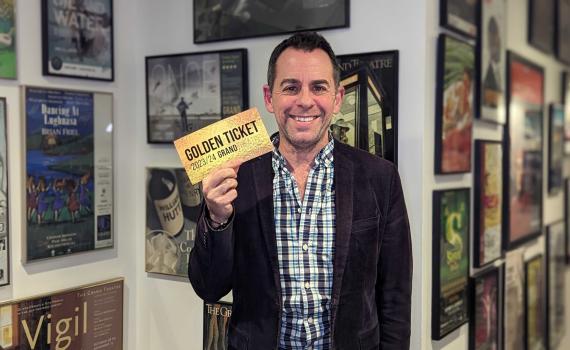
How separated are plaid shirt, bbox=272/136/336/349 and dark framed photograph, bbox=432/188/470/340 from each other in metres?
0.65

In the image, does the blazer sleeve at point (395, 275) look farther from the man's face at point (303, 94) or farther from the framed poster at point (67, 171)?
the framed poster at point (67, 171)

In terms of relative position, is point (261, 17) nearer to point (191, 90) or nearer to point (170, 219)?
point (191, 90)

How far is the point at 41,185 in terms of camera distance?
206 centimetres

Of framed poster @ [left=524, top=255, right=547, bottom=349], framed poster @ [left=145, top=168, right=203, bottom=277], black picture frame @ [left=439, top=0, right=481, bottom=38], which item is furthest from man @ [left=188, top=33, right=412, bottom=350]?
framed poster @ [left=524, top=255, right=547, bottom=349]

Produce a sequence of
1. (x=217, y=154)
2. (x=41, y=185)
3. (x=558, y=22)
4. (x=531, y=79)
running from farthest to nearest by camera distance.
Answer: (x=558, y=22), (x=531, y=79), (x=41, y=185), (x=217, y=154)

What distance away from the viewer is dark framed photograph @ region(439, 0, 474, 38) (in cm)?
198

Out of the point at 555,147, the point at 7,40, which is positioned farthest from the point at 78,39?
the point at 555,147

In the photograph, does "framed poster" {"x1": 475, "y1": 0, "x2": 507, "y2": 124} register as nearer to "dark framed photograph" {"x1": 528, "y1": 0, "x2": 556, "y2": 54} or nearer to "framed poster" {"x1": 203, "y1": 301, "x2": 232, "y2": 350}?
"dark framed photograph" {"x1": 528, "y1": 0, "x2": 556, "y2": 54}

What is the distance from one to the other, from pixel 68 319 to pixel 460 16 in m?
1.82

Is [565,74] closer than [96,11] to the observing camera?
No

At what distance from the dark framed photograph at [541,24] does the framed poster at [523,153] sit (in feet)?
0.47

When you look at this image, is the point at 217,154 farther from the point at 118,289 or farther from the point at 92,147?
the point at 118,289

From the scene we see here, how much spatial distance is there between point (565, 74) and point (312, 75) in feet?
9.33

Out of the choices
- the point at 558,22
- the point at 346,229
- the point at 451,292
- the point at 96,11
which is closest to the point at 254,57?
the point at 96,11
